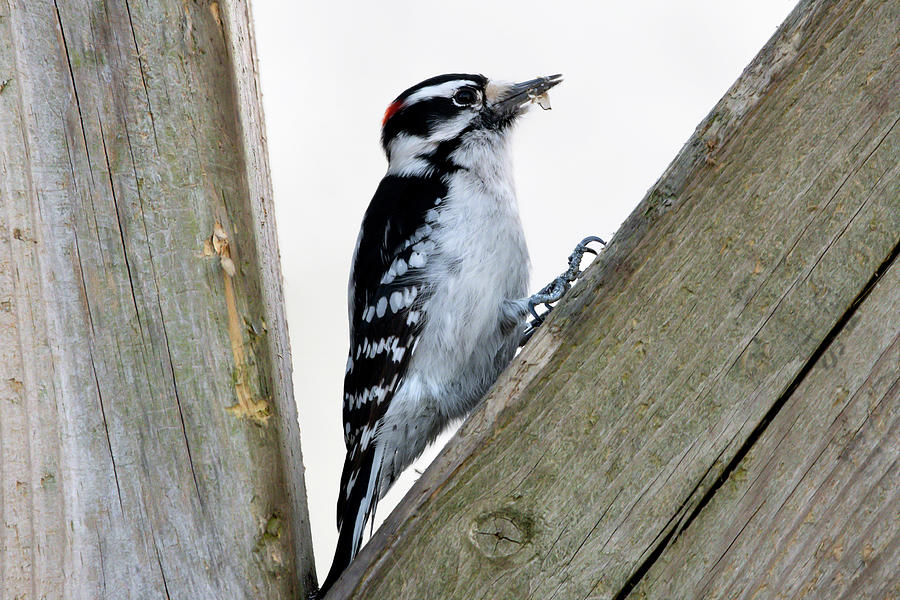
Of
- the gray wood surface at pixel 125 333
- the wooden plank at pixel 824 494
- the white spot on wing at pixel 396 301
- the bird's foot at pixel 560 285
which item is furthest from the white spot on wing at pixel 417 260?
the wooden plank at pixel 824 494

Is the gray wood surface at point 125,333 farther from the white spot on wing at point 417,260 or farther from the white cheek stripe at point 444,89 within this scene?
the white cheek stripe at point 444,89

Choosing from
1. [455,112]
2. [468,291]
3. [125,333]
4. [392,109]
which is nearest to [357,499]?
[468,291]

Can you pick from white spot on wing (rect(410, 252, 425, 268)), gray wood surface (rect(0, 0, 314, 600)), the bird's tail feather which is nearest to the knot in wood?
gray wood surface (rect(0, 0, 314, 600))

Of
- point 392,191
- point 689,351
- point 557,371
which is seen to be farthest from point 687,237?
point 392,191

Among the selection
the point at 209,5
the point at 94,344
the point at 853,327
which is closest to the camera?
the point at 853,327

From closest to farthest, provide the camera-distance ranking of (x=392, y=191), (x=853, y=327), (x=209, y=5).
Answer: (x=853, y=327)
(x=209, y=5)
(x=392, y=191)

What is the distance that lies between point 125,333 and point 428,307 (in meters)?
1.34

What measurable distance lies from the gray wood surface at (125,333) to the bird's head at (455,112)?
1762 mm

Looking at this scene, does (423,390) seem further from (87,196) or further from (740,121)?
(740,121)

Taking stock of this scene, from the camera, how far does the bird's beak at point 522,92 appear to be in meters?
3.38

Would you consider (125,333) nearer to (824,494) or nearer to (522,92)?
(824,494)

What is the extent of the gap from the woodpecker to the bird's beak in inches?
13.5

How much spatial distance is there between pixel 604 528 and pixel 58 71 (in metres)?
1.22

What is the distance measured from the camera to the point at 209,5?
1635 millimetres
